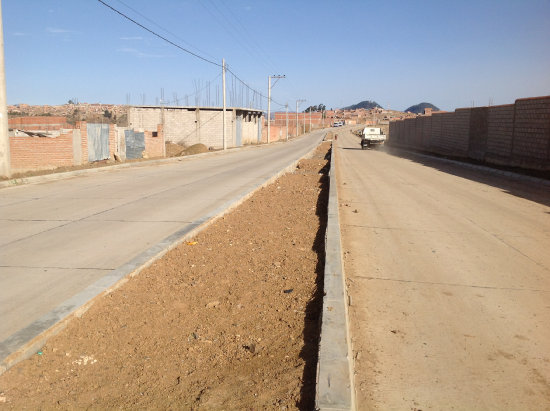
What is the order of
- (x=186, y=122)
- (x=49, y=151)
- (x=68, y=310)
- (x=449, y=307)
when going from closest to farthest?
(x=68, y=310) < (x=449, y=307) < (x=49, y=151) < (x=186, y=122)

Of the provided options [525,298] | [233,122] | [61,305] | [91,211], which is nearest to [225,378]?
[61,305]

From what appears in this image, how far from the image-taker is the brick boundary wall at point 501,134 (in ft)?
67.2

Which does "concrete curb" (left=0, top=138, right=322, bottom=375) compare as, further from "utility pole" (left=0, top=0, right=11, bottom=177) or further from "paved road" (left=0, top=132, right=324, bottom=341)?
"utility pole" (left=0, top=0, right=11, bottom=177)

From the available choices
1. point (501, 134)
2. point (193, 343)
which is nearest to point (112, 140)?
point (501, 134)

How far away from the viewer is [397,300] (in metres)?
5.26

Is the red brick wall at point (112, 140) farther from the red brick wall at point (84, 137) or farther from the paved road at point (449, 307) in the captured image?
the paved road at point (449, 307)

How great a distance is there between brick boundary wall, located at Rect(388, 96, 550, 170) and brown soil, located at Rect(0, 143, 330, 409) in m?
17.7

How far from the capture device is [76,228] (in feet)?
28.0

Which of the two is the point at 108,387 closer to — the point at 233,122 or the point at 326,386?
the point at 326,386

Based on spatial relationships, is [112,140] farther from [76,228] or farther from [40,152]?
[76,228]

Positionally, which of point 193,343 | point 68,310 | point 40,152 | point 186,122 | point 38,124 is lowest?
point 193,343

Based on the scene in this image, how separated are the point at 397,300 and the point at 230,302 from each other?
6.01 feet

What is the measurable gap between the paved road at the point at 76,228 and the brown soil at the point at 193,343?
2.15 ft

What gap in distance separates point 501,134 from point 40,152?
23.0 m
